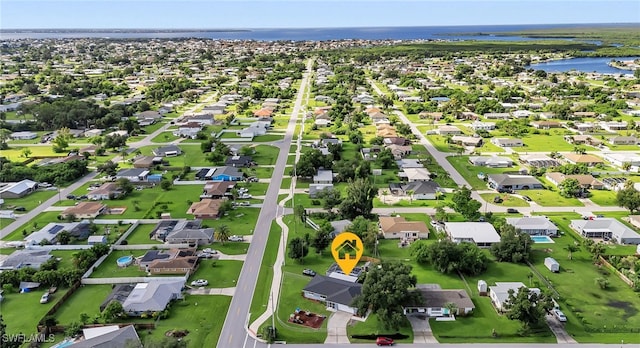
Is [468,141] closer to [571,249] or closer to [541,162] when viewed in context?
[541,162]

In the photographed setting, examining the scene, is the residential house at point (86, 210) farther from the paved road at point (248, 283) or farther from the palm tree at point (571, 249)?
the palm tree at point (571, 249)

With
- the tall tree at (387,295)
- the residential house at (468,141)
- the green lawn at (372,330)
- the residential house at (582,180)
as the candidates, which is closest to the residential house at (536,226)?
the residential house at (582,180)

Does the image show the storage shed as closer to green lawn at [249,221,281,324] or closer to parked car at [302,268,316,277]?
parked car at [302,268,316,277]

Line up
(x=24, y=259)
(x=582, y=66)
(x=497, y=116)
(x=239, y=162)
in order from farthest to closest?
(x=582, y=66) < (x=497, y=116) < (x=239, y=162) < (x=24, y=259)

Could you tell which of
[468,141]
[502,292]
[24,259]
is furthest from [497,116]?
[24,259]

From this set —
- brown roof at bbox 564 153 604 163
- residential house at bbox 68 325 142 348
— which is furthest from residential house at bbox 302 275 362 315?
brown roof at bbox 564 153 604 163

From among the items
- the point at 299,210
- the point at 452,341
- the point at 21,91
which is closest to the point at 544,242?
the point at 452,341
